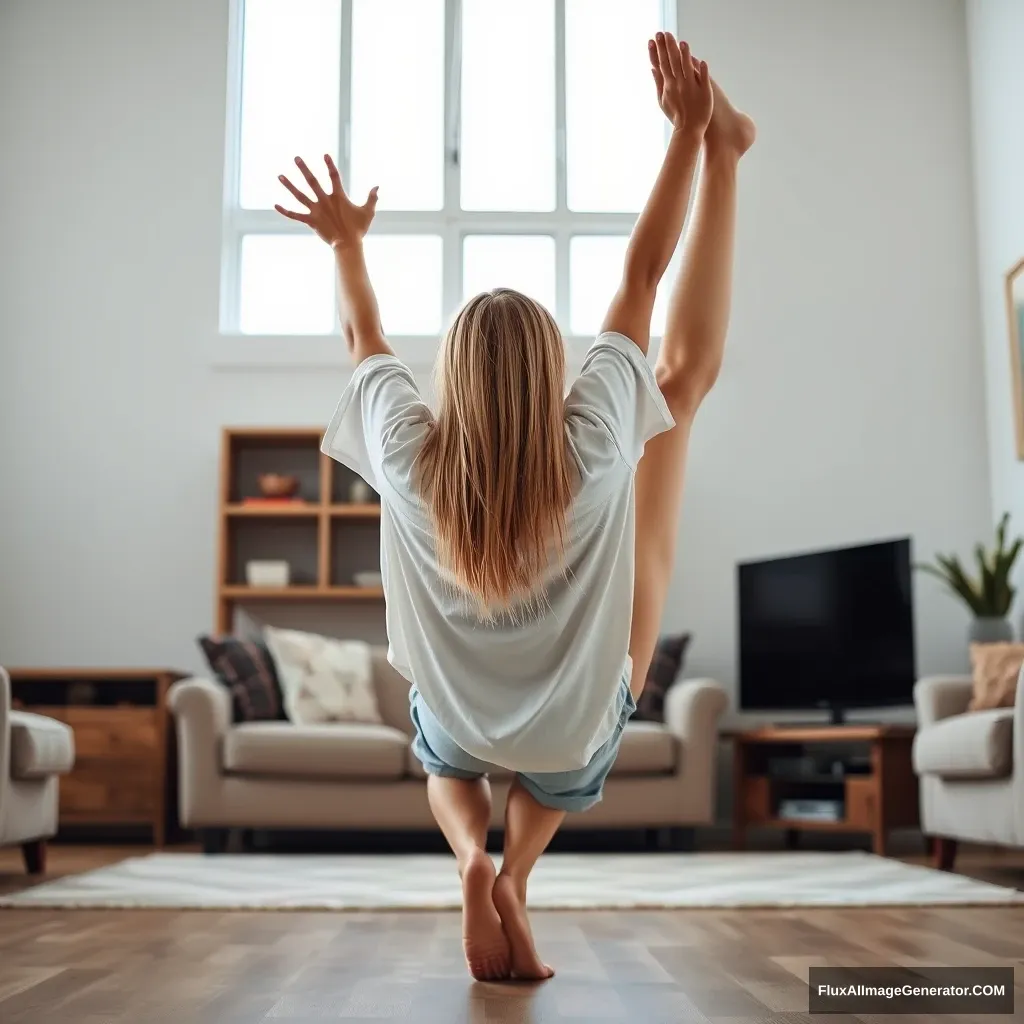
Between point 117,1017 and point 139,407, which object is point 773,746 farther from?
point 117,1017

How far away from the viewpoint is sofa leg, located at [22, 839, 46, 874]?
12.1 ft

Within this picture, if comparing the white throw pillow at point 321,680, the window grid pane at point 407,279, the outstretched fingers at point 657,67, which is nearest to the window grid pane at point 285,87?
the window grid pane at point 407,279

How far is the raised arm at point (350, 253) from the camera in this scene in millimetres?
2027

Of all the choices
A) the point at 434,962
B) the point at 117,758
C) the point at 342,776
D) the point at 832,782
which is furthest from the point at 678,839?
the point at 434,962

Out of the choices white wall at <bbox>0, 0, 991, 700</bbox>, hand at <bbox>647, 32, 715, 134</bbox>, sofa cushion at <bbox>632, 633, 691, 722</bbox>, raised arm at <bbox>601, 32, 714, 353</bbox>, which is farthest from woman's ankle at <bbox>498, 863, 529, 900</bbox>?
white wall at <bbox>0, 0, 991, 700</bbox>

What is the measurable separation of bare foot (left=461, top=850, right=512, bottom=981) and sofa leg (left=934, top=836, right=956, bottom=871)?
2.45m

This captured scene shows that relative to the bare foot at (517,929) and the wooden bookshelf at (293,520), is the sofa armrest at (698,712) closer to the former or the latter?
the wooden bookshelf at (293,520)

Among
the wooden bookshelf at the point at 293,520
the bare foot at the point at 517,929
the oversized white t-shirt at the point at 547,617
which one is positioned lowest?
the bare foot at the point at 517,929

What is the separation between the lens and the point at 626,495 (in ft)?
5.88

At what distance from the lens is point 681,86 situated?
207 cm

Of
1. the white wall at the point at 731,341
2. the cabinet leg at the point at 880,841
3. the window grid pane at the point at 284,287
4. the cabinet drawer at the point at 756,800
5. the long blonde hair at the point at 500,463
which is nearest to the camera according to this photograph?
the long blonde hair at the point at 500,463

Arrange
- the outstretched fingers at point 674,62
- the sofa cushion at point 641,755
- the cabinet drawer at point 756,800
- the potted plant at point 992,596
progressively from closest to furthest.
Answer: the outstretched fingers at point 674,62
the sofa cushion at point 641,755
the cabinet drawer at point 756,800
the potted plant at point 992,596

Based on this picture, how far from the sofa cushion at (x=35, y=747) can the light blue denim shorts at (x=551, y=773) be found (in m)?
1.81

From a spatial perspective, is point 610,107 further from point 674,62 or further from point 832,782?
point 674,62
